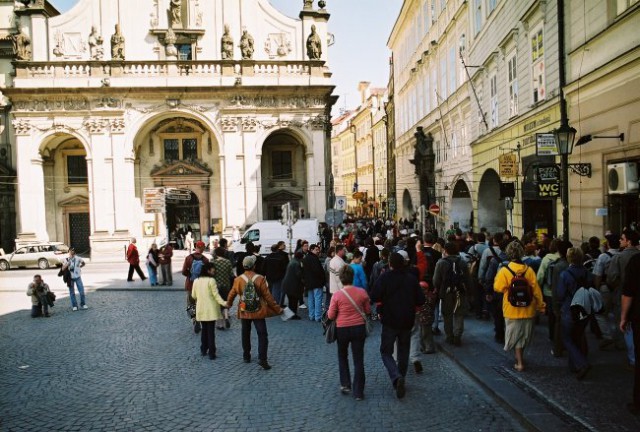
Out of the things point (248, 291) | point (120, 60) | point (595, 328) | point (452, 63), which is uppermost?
point (120, 60)

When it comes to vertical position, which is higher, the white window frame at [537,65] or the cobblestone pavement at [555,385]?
the white window frame at [537,65]

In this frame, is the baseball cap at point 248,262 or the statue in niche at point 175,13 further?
the statue in niche at point 175,13

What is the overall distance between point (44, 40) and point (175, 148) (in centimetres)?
1020

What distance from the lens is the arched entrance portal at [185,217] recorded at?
3703 centimetres

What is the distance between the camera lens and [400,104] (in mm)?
45062

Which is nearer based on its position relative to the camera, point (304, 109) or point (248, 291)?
point (248, 291)

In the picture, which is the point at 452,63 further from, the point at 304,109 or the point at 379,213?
the point at 379,213

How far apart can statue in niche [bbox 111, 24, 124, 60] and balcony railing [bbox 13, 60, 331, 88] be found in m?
0.75

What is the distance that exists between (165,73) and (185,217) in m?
9.36

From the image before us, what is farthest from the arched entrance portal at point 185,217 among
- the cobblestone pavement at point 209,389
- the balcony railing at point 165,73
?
the cobblestone pavement at point 209,389

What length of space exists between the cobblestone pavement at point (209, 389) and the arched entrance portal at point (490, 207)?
12.2 m

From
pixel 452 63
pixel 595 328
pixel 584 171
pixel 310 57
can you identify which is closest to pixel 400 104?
pixel 310 57

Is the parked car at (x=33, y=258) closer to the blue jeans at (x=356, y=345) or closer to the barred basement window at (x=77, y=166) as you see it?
the barred basement window at (x=77, y=166)

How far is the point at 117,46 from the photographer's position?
34031 millimetres
